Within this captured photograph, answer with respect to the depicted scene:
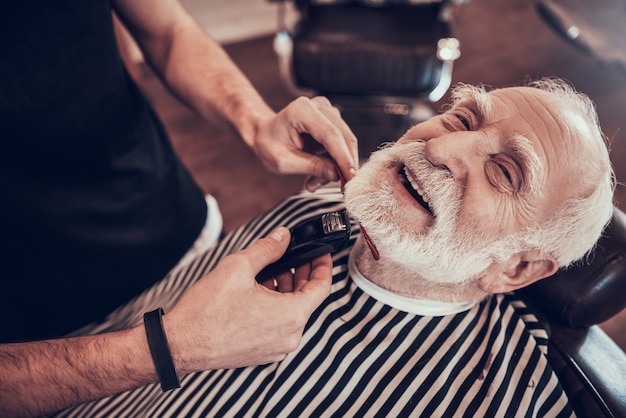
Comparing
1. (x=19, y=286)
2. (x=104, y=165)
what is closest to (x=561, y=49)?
(x=104, y=165)

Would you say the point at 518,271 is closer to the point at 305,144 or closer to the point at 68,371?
the point at 305,144

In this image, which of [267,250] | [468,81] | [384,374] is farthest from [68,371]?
[468,81]

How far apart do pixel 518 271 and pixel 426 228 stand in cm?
29

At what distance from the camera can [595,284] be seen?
105cm

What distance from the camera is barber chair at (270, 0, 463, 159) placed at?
2.32 m

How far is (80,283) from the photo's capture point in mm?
1204

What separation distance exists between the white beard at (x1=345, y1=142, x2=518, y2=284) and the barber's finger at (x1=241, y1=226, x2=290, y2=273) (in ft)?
0.60

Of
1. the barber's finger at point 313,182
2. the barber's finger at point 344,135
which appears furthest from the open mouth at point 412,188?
the barber's finger at point 313,182

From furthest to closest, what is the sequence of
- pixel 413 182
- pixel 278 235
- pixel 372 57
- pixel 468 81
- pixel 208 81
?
pixel 468 81
pixel 372 57
pixel 208 81
pixel 413 182
pixel 278 235

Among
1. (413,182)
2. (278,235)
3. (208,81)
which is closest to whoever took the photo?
(278,235)

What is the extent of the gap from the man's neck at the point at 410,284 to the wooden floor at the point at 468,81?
5.18ft

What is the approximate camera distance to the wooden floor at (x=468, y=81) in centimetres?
282

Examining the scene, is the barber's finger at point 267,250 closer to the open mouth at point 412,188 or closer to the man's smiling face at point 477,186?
the man's smiling face at point 477,186

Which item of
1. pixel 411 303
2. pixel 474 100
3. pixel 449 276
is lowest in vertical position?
pixel 411 303
